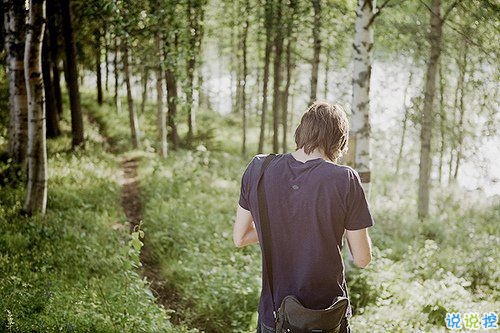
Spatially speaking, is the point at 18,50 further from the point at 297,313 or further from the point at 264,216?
the point at 297,313

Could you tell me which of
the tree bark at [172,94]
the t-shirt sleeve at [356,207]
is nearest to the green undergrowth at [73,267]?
the t-shirt sleeve at [356,207]

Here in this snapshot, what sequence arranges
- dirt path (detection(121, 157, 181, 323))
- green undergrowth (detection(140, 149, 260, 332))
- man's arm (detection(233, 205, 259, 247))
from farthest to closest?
dirt path (detection(121, 157, 181, 323)) → green undergrowth (detection(140, 149, 260, 332)) → man's arm (detection(233, 205, 259, 247))

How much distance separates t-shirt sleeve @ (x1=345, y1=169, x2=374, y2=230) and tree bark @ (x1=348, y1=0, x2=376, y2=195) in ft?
16.6

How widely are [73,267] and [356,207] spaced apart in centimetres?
572

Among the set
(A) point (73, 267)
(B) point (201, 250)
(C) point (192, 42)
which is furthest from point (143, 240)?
(C) point (192, 42)

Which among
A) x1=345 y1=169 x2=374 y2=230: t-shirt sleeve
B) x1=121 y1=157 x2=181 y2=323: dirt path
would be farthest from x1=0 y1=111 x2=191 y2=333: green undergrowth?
x1=345 y1=169 x2=374 y2=230: t-shirt sleeve

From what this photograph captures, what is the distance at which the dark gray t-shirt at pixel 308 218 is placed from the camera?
2732 millimetres

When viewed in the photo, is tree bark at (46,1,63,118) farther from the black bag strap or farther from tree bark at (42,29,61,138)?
the black bag strap

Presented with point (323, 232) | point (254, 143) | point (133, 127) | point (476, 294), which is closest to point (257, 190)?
point (323, 232)

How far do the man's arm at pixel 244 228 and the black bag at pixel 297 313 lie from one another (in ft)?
0.81

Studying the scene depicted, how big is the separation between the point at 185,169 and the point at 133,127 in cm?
449

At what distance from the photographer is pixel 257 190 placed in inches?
114

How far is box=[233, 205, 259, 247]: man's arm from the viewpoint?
3.13m

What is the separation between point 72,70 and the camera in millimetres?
15219
